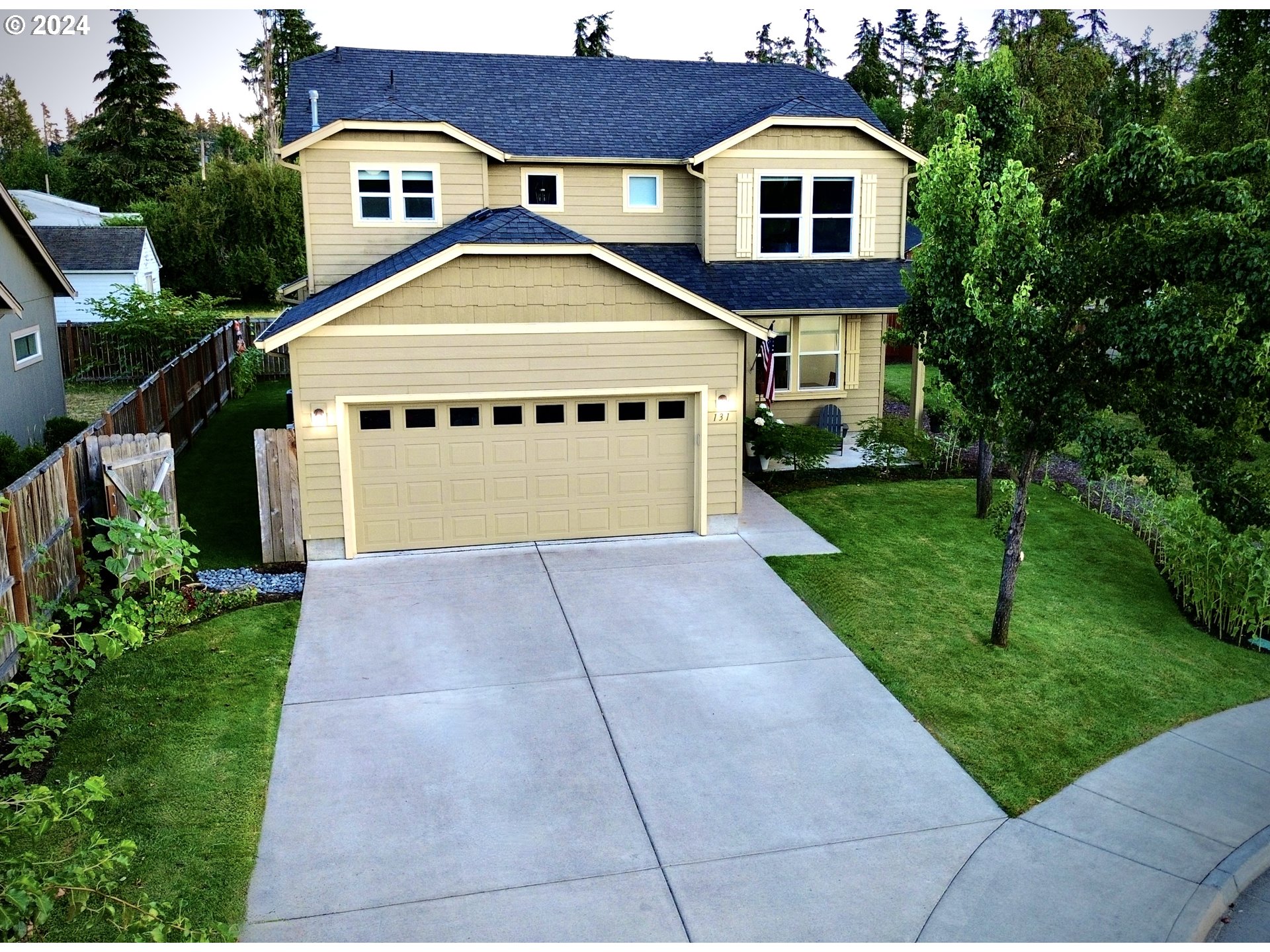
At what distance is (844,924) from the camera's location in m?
6.25

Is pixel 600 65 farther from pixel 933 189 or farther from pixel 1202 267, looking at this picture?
pixel 1202 267

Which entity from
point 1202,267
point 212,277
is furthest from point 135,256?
point 1202,267

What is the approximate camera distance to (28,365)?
18.9 m

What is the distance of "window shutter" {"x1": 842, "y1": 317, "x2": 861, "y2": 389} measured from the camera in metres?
19.8

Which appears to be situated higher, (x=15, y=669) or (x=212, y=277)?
(x=212, y=277)

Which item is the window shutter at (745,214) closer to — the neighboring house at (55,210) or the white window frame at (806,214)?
the white window frame at (806,214)

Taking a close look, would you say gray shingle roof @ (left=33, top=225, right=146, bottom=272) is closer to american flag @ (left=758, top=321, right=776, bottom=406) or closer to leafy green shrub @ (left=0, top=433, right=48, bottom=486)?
leafy green shrub @ (left=0, top=433, right=48, bottom=486)

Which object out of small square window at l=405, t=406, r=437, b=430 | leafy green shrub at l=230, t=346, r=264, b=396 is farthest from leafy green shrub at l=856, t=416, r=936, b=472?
leafy green shrub at l=230, t=346, r=264, b=396

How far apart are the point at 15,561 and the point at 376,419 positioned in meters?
4.83

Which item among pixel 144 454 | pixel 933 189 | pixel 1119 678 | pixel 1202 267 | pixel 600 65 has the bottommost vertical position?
pixel 1119 678

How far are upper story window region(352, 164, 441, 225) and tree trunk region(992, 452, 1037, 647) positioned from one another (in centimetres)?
1093

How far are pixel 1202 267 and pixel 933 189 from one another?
2.62 meters

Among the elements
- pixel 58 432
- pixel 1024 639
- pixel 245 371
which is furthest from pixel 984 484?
pixel 245 371

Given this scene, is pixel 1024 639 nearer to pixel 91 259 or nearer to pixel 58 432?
pixel 58 432
